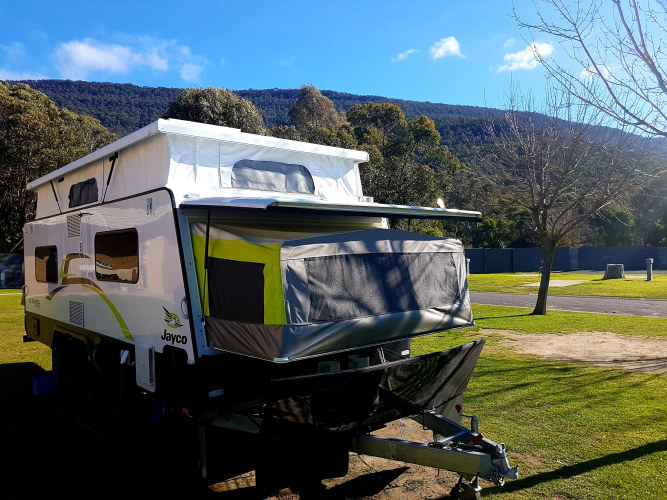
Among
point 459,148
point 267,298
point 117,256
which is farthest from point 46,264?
point 459,148

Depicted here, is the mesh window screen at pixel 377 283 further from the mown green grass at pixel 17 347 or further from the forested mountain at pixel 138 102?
the forested mountain at pixel 138 102

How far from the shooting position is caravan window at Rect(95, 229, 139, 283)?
4656mm

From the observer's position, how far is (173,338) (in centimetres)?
408

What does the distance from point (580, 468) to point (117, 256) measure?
14.9 feet

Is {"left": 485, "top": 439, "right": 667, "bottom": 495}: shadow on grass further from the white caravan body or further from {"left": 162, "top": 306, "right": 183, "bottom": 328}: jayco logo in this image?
{"left": 162, "top": 306, "right": 183, "bottom": 328}: jayco logo

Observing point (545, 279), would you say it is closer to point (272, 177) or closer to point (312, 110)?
point (272, 177)

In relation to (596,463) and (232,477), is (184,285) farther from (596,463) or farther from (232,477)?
(596,463)

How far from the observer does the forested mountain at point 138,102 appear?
224 ft

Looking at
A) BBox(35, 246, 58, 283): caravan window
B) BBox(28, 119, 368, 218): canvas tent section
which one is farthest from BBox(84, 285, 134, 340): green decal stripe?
BBox(35, 246, 58, 283): caravan window

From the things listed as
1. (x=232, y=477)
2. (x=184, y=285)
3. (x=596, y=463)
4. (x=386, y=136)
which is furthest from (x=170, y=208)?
(x=386, y=136)

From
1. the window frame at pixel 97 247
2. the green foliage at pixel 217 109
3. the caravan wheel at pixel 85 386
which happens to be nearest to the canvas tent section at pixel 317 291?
the window frame at pixel 97 247

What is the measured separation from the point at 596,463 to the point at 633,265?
38757 mm

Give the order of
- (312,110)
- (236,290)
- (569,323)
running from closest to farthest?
(236,290)
(569,323)
(312,110)

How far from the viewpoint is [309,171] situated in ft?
17.5
